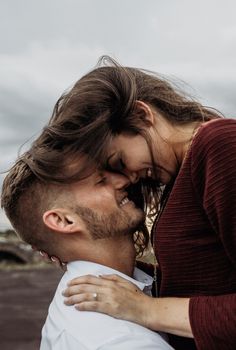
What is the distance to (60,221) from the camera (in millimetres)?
2342

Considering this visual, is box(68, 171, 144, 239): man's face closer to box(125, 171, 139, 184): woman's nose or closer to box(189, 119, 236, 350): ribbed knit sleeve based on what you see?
box(125, 171, 139, 184): woman's nose

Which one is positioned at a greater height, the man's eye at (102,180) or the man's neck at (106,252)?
the man's eye at (102,180)

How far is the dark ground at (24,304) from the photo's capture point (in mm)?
8828

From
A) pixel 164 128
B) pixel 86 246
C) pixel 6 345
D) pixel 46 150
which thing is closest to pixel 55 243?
pixel 86 246

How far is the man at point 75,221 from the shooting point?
233cm

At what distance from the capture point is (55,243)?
2441mm

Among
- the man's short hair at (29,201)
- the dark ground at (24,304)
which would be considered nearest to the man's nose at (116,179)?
the man's short hair at (29,201)

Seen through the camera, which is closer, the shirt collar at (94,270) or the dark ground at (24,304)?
the shirt collar at (94,270)

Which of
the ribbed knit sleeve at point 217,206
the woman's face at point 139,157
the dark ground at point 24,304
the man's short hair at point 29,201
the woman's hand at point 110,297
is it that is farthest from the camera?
the dark ground at point 24,304

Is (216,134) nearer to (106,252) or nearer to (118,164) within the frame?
(118,164)

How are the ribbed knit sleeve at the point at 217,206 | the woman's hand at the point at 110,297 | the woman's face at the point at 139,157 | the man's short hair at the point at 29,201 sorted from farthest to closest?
the man's short hair at the point at 29,201 → the woman's face at the point at 139,157 → the woman's hand at the point at 110,297 → the ribbed knit sleeve at the point at 217,206

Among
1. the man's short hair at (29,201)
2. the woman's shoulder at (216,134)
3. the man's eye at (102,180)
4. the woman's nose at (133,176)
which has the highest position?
the woman's shoulder at (216,134)

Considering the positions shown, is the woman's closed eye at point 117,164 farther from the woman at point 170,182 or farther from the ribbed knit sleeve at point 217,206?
the ribbed knit sleeve at point 217,206

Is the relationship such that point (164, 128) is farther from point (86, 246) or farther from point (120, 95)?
point (86, 246)
